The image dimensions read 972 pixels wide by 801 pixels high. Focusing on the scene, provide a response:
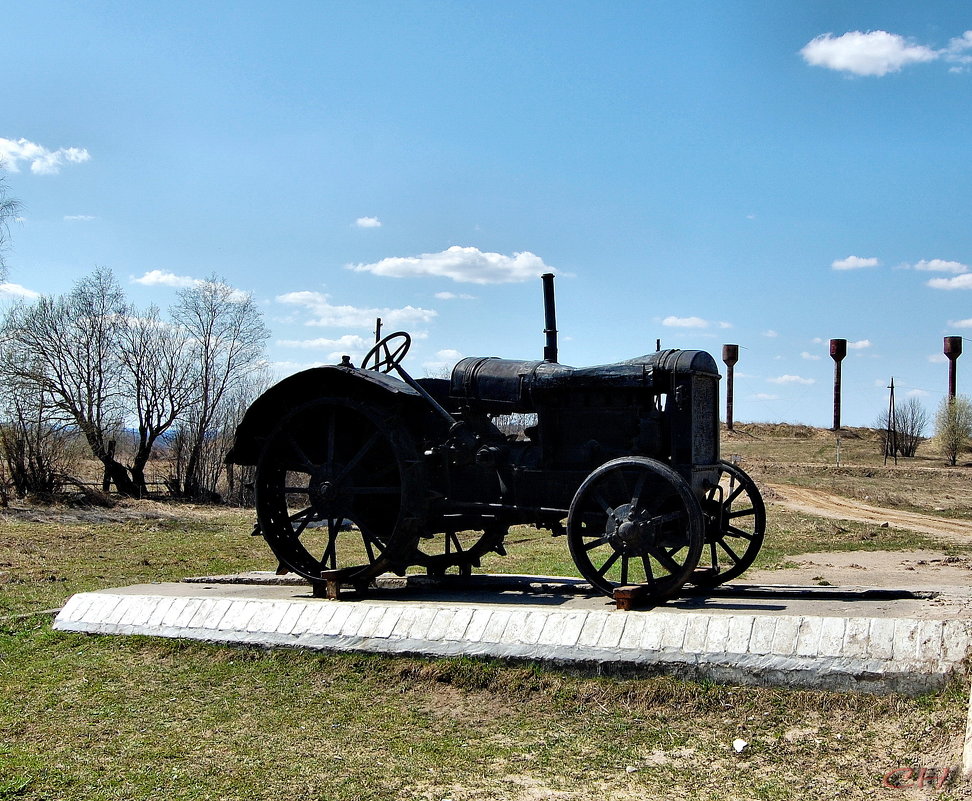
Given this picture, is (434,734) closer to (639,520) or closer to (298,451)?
(639,520)

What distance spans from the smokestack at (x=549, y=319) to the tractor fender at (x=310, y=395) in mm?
Result: 1197

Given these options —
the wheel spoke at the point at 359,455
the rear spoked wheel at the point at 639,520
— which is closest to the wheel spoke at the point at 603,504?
the rear spoked wheel at the point at 639,520

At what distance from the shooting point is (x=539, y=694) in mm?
6242

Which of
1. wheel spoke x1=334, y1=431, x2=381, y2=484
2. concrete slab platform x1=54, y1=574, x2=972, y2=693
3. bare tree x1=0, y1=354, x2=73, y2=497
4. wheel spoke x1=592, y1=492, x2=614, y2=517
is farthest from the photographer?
bare tree x1=0, y1=354, x2=73, y2=497

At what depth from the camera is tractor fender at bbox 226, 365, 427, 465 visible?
8422mm

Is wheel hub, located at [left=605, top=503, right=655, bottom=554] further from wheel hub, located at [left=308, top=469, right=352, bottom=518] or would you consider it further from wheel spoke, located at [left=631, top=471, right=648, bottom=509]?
wheel hub, located at [left=308, top=469, right=352, bottom=518]

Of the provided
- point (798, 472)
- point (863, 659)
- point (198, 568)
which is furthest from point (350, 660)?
point (798, 472)

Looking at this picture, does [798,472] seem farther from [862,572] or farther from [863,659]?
[863,659]

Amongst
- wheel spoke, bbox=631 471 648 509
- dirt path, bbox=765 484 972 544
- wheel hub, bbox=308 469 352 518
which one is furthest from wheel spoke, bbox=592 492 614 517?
dirt path, bbox=765 484 972 544

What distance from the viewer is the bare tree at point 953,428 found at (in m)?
45.3

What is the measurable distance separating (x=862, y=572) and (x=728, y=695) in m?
7.03

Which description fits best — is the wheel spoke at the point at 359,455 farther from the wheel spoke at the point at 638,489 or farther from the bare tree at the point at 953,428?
the bare tree at the point at 953,428

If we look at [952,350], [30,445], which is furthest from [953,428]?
[30,445]

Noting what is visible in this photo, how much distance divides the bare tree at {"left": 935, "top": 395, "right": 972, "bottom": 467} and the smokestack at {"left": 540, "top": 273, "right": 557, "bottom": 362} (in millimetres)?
40950
